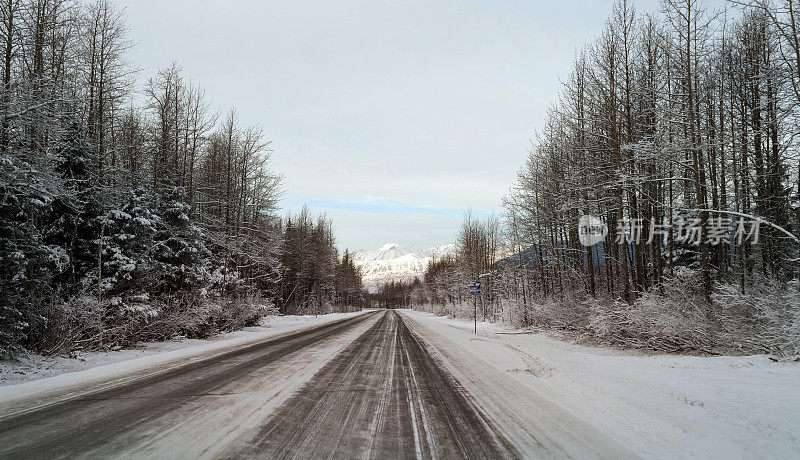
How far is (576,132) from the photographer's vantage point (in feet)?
66.3

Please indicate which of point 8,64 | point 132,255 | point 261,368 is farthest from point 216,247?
point 261,368

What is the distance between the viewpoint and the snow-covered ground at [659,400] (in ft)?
14.4

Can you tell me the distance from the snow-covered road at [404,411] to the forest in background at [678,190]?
2.91 meters

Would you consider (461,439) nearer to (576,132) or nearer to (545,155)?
(576,132)

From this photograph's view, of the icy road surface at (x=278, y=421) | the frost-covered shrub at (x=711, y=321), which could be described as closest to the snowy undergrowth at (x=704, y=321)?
the frost-covered shrub at (x=711, y=321)

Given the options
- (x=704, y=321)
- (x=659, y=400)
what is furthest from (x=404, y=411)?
(x=704, y=321)

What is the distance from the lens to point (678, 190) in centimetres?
2005

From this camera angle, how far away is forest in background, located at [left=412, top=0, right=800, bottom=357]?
11.5m

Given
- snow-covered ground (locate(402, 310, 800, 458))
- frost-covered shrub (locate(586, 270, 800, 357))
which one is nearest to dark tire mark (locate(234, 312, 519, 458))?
snow-covered ground (locate(402, 310, 800, 458))

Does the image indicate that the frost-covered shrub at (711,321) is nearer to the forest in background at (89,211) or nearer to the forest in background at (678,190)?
the forest in background at (678,190)

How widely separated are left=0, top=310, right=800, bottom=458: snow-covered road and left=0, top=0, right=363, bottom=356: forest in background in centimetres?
344

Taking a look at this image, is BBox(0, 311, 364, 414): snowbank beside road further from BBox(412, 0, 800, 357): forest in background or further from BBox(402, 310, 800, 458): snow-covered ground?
BBox(412, 0, 800, 357): forest in background

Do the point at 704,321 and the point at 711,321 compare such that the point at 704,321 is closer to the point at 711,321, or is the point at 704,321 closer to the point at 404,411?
the point at 711,321

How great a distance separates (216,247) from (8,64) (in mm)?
16499
